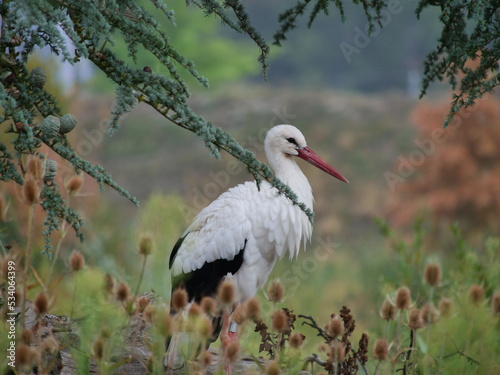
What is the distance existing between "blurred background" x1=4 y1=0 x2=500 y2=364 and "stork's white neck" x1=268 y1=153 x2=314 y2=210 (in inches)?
30.4

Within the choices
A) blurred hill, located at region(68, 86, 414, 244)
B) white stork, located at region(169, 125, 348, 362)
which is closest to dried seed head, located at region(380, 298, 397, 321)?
white stork, located at region(169, 125, 348, 362)

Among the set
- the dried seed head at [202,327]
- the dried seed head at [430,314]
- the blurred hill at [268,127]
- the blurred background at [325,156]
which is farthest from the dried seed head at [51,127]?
the blurred hill at [268,127]

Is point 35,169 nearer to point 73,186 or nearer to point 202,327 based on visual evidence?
point 73,186

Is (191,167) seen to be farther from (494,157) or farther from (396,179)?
(494,157)

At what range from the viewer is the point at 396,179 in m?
17.1

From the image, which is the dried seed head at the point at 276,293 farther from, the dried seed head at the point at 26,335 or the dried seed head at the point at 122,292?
the dried seed head at the point at 26,335

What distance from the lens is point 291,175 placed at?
484cm

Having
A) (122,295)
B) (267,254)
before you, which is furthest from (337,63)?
(122,295)

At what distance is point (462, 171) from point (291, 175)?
336 inches

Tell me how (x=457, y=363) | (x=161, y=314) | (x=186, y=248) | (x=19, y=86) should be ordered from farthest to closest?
(x=186, y=248)
(x=19, y=86)
(x=457, y=363)
(x=161, y=314)

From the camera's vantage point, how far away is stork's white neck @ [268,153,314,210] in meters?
4.78

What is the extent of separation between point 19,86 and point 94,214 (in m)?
8.53

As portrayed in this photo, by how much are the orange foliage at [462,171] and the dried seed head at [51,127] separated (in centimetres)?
1012

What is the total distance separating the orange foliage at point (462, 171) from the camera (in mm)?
12539
